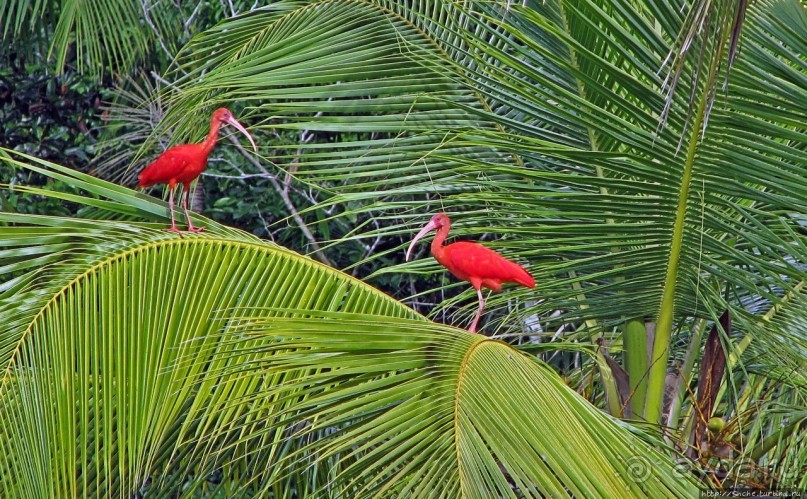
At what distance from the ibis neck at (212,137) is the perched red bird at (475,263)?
3.29 feet

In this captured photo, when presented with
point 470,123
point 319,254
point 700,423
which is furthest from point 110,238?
point 319,254

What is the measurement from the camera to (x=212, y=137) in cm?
449

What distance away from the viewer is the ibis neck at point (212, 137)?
4375mm

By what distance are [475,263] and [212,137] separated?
138 centimetres

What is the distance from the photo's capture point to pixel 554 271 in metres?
3.51

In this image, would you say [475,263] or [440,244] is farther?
[440,244]

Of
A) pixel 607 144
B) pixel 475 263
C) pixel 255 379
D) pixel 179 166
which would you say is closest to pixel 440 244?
pixel 475 263

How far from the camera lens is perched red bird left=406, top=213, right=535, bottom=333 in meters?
3.60

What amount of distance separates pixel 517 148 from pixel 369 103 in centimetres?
90

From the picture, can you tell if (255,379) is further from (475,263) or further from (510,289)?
(510,289)

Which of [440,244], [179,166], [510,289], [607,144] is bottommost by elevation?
[510,289]

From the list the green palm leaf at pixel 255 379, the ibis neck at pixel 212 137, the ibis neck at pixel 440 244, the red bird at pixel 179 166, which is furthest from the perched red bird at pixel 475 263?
the ibis neck at pixel 212 137

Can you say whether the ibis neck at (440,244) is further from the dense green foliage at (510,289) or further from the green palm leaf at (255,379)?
the green palm leaf at (255,379)

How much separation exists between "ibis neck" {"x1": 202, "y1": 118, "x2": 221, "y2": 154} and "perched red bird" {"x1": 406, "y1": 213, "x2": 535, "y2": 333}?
1.00 metres
